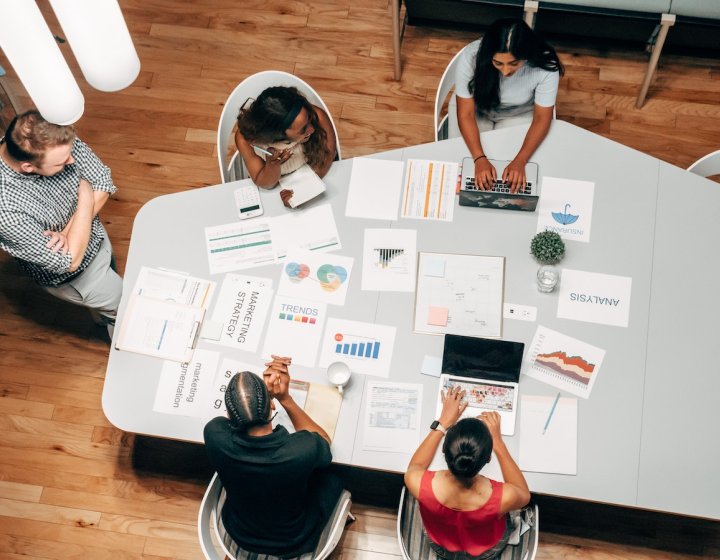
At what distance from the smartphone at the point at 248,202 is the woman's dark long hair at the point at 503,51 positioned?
1.04 metres

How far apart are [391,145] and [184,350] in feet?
5.91

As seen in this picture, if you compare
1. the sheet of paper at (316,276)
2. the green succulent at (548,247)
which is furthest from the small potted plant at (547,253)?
the sheet of paper at (316,276)

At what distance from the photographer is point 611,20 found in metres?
3.72

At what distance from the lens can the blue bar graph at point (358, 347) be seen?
2.56 meters

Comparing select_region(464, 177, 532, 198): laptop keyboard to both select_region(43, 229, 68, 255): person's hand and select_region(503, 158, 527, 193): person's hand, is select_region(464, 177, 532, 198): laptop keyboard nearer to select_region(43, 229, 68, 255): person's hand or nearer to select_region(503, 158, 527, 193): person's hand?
select_region(503, 158, 527, 193): person's hand

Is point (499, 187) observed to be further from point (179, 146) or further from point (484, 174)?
point (179, 146)

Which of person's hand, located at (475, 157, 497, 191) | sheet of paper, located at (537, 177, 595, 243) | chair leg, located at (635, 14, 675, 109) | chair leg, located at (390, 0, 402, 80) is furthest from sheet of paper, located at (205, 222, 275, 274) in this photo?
chair leg, located at (635, 14, 675, 109)

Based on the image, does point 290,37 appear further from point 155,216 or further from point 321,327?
point 321,327

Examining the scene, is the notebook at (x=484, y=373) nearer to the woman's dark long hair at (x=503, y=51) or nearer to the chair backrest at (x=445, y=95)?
the chair backrest at (x=445, y=95)

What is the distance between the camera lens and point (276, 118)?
266 centimetres

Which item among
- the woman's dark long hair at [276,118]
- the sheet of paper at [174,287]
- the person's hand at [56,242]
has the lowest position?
the sheet of paper at [174,287]

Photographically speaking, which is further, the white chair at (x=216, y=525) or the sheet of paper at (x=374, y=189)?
the sheet of paper at (x=374, y=189)

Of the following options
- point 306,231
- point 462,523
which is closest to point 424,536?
point 462,523

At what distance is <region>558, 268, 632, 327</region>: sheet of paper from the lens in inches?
101
